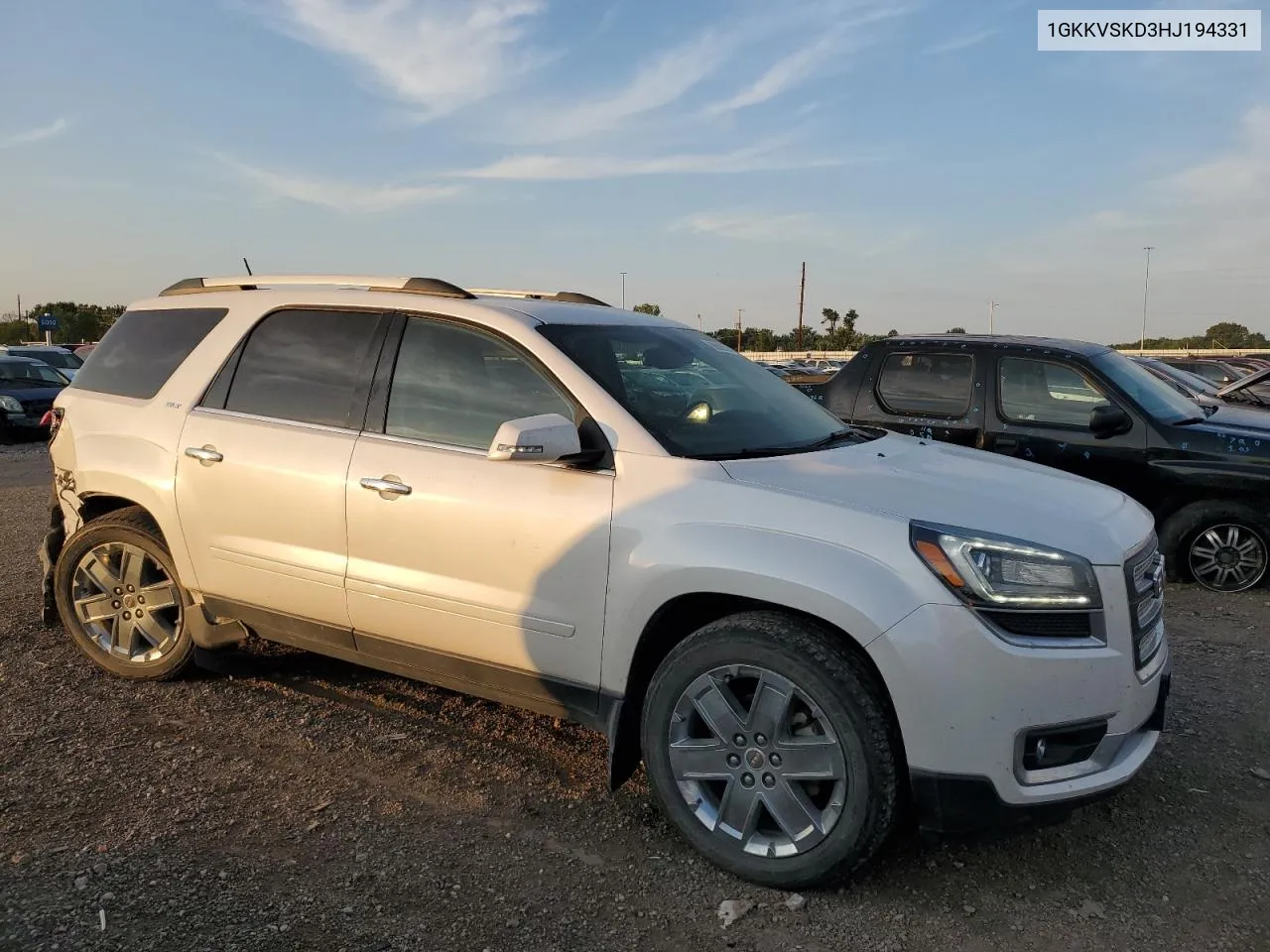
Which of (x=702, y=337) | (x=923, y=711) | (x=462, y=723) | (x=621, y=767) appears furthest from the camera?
(x=702, y=337)

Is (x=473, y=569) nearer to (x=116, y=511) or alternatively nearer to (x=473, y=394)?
(x=473, y=394)

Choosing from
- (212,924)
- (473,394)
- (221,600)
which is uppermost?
(473,394)

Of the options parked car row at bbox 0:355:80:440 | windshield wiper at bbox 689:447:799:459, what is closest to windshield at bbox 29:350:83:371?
parked car row at bbox 0:355:80:440

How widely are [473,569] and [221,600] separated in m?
1.44

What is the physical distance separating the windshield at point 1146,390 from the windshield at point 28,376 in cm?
1667

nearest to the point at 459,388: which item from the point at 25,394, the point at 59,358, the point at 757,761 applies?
the point at 757,761

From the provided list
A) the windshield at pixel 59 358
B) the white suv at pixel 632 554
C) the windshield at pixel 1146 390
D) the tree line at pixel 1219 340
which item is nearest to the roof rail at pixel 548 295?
the white suv at pixel 632 554

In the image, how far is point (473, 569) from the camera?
130 inches

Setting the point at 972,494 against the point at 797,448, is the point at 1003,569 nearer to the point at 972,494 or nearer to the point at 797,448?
the point at 972,494

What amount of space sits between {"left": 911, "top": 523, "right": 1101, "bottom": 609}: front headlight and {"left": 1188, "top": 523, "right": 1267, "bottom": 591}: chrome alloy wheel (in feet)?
14.4

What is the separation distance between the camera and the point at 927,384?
7.09 meters

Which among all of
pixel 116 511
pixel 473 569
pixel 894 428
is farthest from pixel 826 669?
pixel 894 428

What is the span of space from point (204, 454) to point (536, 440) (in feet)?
5.90

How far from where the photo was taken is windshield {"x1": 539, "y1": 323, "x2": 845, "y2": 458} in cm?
330
